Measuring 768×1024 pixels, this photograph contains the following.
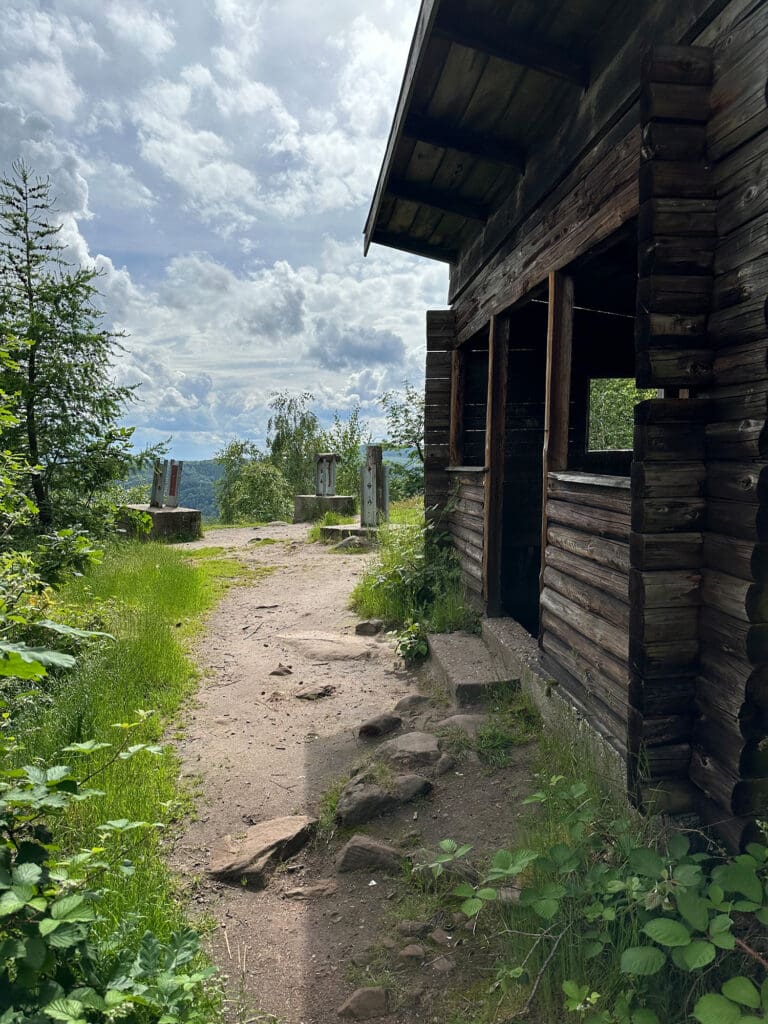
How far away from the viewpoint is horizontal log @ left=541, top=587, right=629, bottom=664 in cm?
311

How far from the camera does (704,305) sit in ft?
8.39

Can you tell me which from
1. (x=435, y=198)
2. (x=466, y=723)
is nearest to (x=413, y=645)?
(x=466, y=723)

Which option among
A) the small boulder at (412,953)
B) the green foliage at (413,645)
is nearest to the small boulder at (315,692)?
the green foliage at (413,645)

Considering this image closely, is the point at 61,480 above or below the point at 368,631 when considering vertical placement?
above

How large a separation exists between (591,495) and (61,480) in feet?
18.8

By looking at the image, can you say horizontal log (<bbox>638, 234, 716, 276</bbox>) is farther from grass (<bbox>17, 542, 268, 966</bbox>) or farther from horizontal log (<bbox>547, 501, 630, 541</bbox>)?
grass (<bbox>17, 542, 268, 966</bbox>)

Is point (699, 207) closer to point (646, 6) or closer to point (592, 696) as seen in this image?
point (646, 6)

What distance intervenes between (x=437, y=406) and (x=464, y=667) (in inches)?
129

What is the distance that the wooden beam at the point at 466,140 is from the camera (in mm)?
4539

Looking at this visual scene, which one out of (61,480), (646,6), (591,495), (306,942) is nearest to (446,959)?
(306,942)

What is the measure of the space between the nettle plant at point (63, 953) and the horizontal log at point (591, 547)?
226 cm

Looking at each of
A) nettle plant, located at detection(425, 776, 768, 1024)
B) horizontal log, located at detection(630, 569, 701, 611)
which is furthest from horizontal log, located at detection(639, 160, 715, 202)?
nettle plant, located at detection(425, 776, 768, 1024)

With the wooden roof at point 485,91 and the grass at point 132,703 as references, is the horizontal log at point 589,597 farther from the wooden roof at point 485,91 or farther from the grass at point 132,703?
the wooden roof at point 485,91

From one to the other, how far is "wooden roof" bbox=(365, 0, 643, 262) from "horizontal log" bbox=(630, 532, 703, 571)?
2532mm
